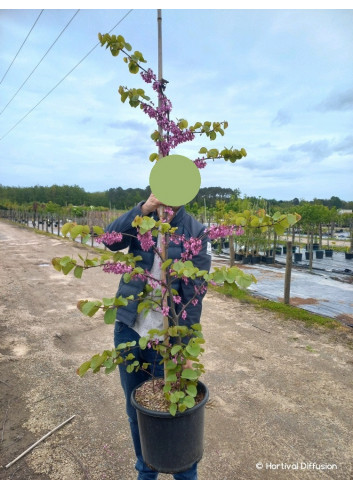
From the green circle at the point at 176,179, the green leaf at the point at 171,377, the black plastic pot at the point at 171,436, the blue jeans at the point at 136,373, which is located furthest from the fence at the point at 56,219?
the green circle at the point at 176,179

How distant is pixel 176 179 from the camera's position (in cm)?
112

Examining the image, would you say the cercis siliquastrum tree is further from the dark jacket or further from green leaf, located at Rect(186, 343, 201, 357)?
the dark jacket

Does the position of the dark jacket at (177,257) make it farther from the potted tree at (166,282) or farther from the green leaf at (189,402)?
the green leaf at (189,402)

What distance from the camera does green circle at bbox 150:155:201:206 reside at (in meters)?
→ 1.12

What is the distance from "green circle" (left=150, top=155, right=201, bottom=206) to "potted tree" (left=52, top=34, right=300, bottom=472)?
0.12 meters

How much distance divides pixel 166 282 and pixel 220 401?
6.36ft

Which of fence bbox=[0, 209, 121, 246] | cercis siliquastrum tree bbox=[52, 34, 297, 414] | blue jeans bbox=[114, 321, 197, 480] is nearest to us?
cercis siliquastrum tree bbox=[52, 34, 297, 414]

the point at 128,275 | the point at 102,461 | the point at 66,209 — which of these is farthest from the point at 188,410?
the point at 66,209

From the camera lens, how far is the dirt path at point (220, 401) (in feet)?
7.38

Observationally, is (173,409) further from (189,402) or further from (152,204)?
(152,204)

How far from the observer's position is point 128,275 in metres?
1.33

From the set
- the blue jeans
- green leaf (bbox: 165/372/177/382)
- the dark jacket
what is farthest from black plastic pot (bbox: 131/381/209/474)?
the dark jacket

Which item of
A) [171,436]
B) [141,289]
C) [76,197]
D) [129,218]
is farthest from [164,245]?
[76,197]

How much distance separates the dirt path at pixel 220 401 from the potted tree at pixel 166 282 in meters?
0.85
